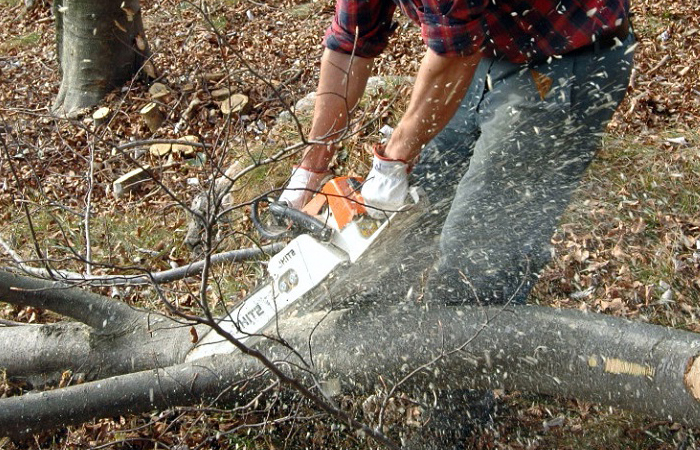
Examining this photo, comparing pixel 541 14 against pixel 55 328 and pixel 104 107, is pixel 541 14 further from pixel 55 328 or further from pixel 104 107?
pixel 104 107

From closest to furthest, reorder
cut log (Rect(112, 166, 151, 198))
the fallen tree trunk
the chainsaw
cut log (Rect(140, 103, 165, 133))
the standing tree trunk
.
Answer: the fallen tree trunk → the chainsaw → cut log (Rect(112, 166, 151, 198)) → cut log (Rect(140, 103, 165, 133)) → the standing tree trunk

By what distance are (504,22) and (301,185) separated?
930mm

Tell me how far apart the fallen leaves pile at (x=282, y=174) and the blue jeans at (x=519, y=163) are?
0.59 metres

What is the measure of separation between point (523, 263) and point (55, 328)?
5.94 ft

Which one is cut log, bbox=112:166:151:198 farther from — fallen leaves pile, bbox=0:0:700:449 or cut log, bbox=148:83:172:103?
cut log, bbox=148:83:172:103

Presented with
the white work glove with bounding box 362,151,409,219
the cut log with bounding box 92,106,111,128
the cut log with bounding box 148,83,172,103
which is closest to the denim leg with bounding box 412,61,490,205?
the white work glove with bounding box 362,151,409,219

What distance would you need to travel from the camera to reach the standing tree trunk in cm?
507

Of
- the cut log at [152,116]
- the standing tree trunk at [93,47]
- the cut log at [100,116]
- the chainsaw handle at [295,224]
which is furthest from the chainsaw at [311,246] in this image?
the standing tree trunk at [93,47]

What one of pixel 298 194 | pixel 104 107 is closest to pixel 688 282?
pixel 298 194

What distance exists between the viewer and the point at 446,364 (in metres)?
2.07

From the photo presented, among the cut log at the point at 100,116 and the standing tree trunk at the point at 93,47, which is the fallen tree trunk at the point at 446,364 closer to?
the cut log at the point at 100,116

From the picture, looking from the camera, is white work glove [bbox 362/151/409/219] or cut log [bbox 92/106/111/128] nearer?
white work glove [bbox 362/151/409/219]

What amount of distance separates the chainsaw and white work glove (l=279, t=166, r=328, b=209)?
8cm

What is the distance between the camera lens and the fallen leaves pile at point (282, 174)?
8.42 ft
